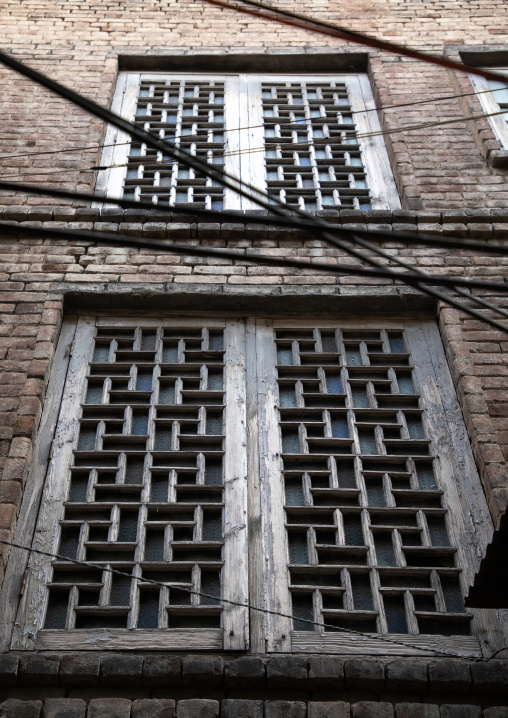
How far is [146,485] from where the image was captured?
4.56 meters

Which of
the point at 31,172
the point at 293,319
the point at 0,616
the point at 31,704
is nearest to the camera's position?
the point at 31,704

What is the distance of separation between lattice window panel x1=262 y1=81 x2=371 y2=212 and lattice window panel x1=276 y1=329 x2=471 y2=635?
1766mm

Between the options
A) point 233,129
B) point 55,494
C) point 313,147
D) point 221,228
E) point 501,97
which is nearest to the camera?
point 55,494

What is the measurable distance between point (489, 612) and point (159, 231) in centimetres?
350

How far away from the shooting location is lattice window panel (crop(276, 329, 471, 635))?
412 centimetres

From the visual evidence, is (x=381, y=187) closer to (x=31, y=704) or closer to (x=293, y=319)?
(x=293, y=319)

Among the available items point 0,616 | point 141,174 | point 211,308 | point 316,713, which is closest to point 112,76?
point 141,174

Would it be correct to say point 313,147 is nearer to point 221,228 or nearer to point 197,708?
point 221,228

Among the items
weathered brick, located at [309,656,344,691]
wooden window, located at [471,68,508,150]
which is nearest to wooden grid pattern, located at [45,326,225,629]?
weathered brick, located at [309,656,344,691]

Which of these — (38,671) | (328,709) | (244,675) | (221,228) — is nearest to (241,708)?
(244,675)

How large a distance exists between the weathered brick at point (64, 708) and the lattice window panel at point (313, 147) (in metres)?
4.17

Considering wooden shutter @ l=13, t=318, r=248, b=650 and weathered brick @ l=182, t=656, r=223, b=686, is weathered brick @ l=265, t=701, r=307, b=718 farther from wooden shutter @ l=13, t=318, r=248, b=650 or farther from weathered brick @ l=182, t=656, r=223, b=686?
wooden shutter @ l=13, t=318, r=248, b=650

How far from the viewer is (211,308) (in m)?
5.67

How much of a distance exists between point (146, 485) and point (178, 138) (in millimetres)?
3979
